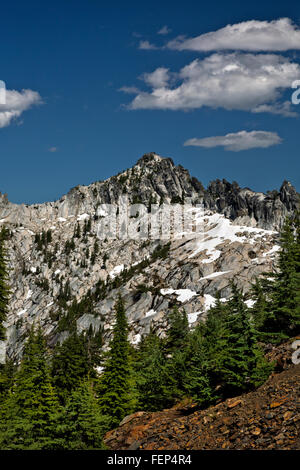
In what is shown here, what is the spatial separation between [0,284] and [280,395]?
2132cm

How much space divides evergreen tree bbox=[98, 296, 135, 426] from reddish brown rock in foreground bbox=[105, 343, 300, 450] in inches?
243

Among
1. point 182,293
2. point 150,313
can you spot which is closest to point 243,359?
point 150,313

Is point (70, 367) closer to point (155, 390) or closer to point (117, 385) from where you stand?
point (117, 385)

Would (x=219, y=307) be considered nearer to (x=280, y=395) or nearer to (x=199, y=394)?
(x=199, y=394)

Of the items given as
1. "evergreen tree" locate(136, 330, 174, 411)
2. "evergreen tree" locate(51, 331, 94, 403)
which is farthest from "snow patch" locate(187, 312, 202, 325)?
"evergreen tree" locate(136, 330, 174, 411)

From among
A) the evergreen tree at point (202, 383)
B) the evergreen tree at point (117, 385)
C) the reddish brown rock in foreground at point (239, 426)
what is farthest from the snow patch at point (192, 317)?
the reddish brown rock in foreground at point (239, 426)

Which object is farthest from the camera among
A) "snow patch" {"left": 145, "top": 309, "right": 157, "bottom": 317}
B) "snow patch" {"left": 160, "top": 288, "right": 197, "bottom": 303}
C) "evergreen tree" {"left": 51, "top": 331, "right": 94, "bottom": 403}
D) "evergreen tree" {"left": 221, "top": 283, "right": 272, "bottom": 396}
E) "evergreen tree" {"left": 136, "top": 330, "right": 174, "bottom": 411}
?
"snow patch" {"left": 160, "top": 288, "right": 197, "bottom": 303}

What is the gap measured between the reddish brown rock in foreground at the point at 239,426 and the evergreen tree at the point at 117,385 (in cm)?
616

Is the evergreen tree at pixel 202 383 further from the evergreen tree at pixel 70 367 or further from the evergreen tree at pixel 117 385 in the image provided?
the evergreen tree at pixel 70 367

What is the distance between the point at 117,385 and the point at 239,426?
1664 cm

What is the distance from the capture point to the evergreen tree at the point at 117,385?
94.1 ft

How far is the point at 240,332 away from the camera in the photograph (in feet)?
67.8

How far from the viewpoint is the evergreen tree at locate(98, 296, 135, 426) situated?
28.7m

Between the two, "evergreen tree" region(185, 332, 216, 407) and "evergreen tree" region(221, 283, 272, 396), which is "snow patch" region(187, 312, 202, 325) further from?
"evergreen tree" region(221, 283, 272, 396)
